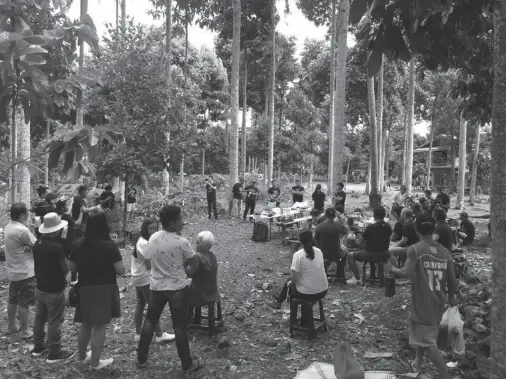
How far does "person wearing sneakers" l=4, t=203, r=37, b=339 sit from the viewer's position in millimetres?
5488

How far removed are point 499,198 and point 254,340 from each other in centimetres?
405

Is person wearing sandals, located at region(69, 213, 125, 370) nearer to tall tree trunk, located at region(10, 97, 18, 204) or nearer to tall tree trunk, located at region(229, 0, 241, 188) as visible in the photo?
tall tree trunk, located at region(10, 97, 18, 204)

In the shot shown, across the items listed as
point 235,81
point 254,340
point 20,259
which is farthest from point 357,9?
point 235,81

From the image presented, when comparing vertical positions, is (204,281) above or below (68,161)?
below

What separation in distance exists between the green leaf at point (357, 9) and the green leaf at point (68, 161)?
189cm

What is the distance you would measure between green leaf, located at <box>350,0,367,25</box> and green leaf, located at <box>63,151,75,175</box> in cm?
189

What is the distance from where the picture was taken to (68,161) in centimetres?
210

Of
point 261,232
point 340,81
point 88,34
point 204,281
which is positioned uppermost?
point 340,81

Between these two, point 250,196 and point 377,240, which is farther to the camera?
point 250,196

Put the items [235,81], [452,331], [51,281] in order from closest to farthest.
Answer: [452,331] < [51,281] < [235,81]

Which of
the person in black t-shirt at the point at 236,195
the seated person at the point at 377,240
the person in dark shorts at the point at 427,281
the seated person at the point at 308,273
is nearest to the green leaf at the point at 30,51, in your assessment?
the person in dark shorts at the point at 427,281

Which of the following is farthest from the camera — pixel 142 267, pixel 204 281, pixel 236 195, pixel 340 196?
pixel 236 195

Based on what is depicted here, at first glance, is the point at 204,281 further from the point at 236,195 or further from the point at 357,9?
the point at 236,195

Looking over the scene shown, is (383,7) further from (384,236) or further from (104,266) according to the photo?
(384,236)
